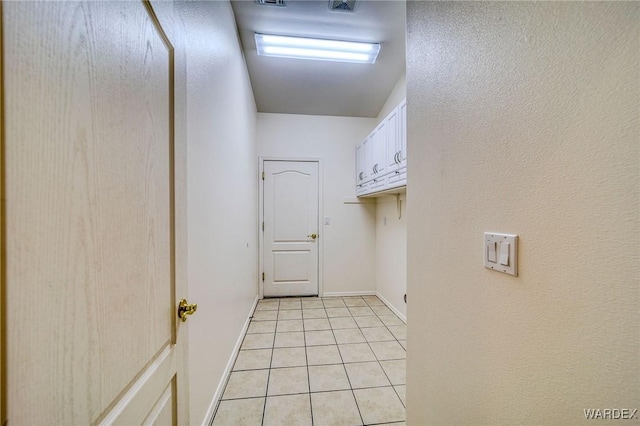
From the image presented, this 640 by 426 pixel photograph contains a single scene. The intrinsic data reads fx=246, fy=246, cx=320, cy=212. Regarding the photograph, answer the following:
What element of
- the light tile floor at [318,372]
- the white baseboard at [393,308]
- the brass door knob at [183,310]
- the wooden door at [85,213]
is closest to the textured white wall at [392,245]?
the white baseboard at [393,308]

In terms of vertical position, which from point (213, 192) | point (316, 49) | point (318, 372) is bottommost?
point (318, 372)

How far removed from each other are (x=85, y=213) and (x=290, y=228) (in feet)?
10.3

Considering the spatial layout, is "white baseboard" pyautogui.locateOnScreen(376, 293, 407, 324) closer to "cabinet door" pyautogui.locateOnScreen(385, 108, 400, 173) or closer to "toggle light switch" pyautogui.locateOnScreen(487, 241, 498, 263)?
"cabinet door" pyautogui.locateOnScreen(385, 108, 400, 173)

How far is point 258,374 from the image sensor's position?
1.84 meters

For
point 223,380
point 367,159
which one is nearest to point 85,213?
point 223,380

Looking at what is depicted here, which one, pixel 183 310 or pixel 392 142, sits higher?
pixel 392 142

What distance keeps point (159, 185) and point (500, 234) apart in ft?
3.15

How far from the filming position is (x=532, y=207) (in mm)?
613

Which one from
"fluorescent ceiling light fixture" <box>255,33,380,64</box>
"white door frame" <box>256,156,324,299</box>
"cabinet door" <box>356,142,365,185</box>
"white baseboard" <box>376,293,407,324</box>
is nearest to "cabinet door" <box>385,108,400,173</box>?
"fluorescent ceiling light fixture" <box>255,33,380,64</box>

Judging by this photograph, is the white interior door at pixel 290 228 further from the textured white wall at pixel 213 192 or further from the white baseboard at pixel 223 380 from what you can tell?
the textured white wall at pixel 213 192

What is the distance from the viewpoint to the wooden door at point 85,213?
1.03 ft

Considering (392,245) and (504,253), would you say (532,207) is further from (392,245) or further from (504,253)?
(392,245)

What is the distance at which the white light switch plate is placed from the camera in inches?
25.8

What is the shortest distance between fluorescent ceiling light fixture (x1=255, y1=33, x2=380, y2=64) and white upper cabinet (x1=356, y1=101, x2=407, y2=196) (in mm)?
658
